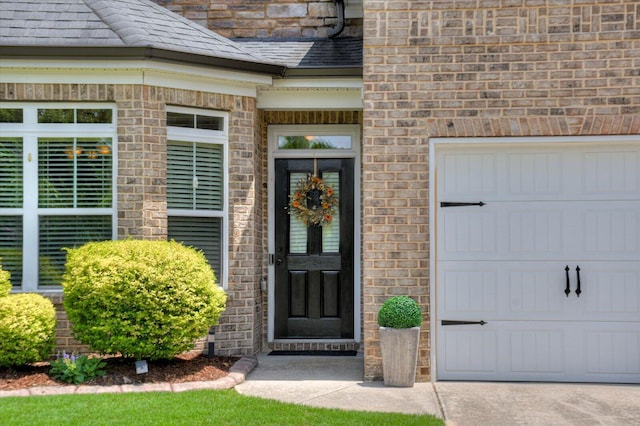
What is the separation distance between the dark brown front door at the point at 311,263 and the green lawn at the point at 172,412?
10.1 feet

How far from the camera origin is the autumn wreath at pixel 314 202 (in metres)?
9.70

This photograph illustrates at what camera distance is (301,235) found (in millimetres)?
9820

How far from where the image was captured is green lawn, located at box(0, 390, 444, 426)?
5879 mm

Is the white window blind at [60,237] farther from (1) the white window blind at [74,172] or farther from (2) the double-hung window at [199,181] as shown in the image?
(2) the double-hung window at [199,181]

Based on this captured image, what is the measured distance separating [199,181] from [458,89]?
2941mm

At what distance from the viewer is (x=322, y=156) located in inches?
385

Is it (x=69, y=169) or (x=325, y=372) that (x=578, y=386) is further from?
(x=69, y=169)

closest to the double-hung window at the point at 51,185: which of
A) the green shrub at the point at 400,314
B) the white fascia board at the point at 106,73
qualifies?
the white fascia board at the point at 106,73

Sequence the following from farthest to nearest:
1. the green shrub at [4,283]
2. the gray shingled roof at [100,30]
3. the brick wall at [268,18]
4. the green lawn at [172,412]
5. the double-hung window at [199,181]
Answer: the brick wall at [268,18]
the double-hung window at [199,181]
the gray shingled roof at [100,30]
the green shrub at [4,283]
the green lawn at [172,412]

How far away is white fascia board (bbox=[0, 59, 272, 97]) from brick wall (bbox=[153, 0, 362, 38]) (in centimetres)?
244

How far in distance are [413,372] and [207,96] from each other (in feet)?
11.9

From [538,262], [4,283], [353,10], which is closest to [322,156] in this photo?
[353,10]

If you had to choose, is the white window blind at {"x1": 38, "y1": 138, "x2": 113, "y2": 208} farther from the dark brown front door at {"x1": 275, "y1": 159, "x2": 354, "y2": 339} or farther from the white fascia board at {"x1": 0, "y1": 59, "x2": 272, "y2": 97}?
the dark brown front door at {"x1": 275, "y1": 159, "x2": 354, "y2": 339}

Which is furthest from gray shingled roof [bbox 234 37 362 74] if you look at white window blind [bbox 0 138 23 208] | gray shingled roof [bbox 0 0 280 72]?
white window blind [bbox 0 138 23 208]
